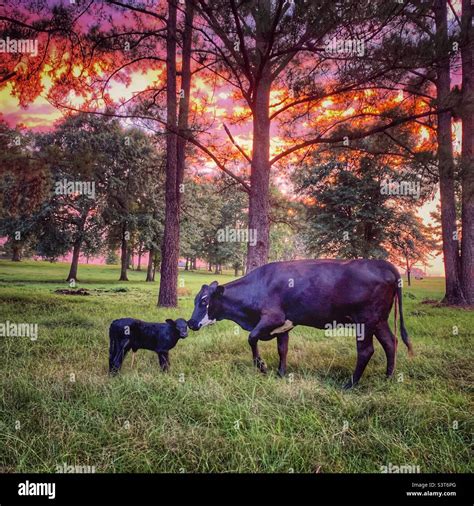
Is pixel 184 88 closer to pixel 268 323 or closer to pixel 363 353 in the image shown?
pixel 268 323

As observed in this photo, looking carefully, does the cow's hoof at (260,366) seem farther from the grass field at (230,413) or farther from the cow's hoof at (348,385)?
the cow's hoof at (348,385)

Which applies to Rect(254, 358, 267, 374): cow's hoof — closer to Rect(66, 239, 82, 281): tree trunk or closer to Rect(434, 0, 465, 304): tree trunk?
Rect(434, 0, 465, 304): tree trunk

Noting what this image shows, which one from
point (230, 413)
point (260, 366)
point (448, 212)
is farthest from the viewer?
point (448, 212)

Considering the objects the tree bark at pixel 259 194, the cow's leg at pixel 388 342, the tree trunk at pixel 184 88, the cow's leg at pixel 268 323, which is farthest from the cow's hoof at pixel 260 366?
the tree trunk at pixel 184 88

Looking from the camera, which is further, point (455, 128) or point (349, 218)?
point (349, 218)

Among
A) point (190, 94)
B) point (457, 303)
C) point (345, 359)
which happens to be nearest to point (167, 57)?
point (190, 94)

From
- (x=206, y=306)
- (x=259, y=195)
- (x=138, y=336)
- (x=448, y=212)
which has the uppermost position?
(x=448, y=212)

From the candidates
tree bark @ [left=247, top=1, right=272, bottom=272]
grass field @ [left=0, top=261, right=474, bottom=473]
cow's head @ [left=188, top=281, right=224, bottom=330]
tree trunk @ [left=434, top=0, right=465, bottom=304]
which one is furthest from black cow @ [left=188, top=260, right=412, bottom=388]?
tree trunk @ [left=434, top=0, right=465, bottom=304]

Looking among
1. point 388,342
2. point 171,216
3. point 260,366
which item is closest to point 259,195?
point 260,366

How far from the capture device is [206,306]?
13.2 ft

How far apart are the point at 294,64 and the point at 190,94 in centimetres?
454

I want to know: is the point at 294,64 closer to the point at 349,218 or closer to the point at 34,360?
the point at 34,360

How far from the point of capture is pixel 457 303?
10.5m

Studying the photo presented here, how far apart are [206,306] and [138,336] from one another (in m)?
0.93
